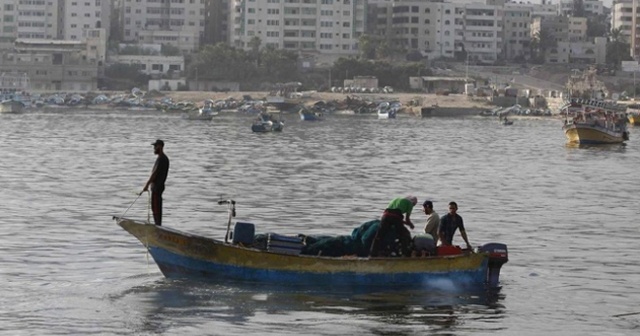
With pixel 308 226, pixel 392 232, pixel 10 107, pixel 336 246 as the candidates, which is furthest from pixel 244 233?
pixel 10 107

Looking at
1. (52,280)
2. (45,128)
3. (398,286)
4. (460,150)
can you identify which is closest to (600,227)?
(398,286)

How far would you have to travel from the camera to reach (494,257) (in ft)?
105

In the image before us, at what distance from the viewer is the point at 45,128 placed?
129 meters

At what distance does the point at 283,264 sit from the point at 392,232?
7.61 feet

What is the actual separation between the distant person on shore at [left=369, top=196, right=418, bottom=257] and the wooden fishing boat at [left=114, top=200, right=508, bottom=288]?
284 mm

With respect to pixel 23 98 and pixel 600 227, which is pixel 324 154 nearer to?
pixel 600 227

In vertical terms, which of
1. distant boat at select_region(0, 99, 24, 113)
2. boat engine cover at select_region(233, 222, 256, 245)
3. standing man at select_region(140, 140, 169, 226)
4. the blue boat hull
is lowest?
distant boat at select_region(0, 99, 24, 113)

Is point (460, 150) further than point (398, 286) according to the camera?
Yes

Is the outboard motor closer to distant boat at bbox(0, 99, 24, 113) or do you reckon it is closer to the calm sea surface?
the calm sea surface

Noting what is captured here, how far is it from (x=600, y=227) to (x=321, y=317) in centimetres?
1956

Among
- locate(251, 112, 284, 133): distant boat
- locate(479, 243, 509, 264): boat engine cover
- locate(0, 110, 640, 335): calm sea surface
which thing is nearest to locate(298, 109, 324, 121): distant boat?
locate(251, 112, 284, 133): distant boat

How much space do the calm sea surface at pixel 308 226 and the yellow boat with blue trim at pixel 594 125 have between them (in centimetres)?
140

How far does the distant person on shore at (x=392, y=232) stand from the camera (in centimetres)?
3056

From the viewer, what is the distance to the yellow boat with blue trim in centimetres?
10294
